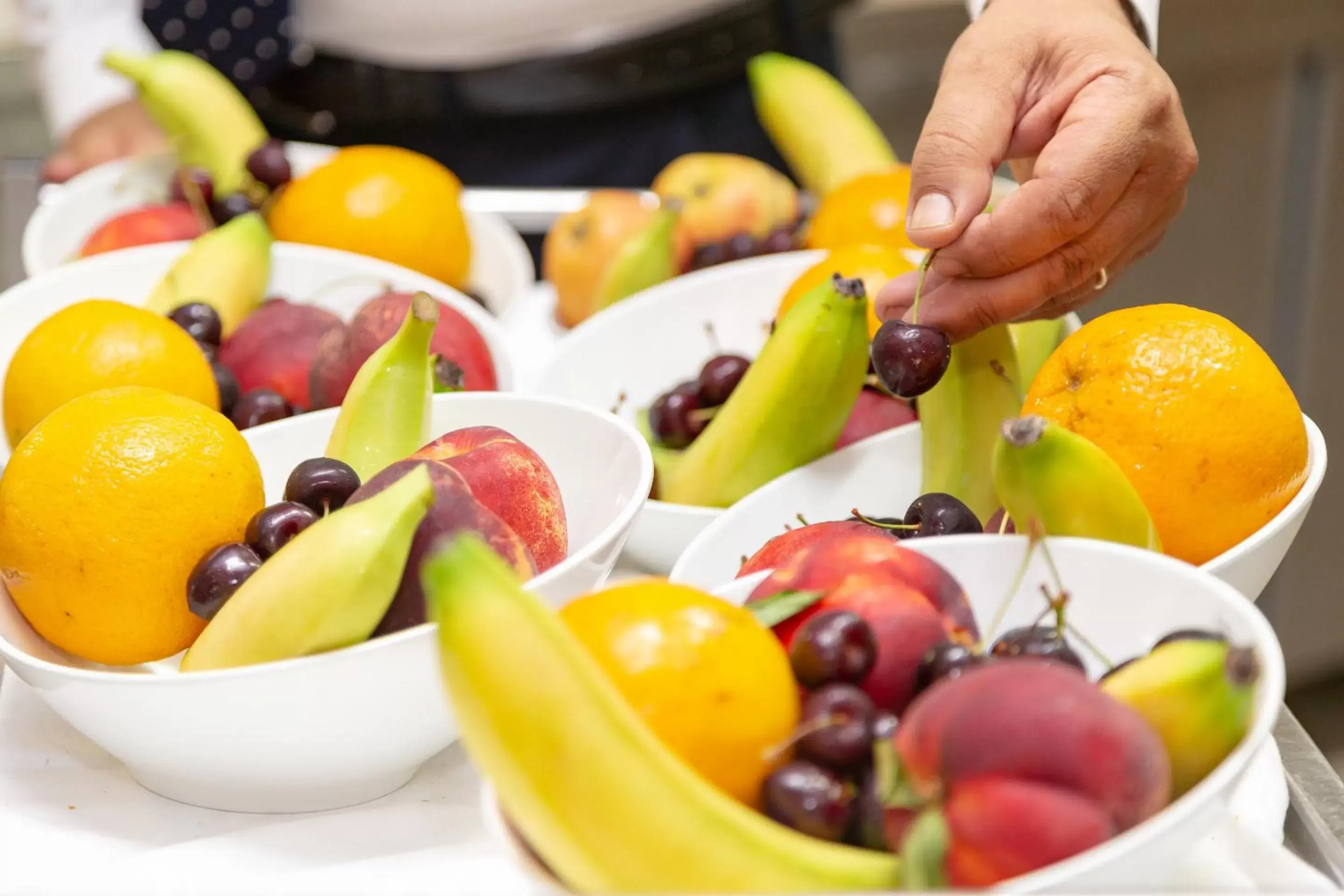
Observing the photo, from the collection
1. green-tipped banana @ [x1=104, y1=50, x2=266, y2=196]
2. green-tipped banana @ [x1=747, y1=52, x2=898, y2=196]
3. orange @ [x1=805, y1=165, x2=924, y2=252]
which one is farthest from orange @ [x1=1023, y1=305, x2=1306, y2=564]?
green-tipped banana @ [x1=104, y1=50, x2=266, y2=196]

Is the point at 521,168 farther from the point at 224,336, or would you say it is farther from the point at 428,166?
the point at 224,336

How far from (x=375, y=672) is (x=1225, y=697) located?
0.29 meters

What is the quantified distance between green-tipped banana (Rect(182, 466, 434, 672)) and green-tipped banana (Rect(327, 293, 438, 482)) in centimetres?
12

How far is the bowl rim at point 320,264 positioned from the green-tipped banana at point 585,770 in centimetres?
47

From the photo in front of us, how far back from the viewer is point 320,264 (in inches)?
36.9

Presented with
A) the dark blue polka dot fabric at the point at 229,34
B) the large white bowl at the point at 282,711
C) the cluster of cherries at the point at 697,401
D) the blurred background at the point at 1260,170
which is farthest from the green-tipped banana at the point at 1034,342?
the blurred background at the point at 1260,170

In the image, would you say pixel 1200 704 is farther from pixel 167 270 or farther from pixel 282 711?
pixel 167 270

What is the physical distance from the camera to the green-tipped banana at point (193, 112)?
3.64 ft

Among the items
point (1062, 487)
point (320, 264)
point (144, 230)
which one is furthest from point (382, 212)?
point (1062, 487)

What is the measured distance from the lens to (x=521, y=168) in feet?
4.48

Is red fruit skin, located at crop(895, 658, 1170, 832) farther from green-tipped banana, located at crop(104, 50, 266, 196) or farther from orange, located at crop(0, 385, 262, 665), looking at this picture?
green-tipped banana, located at crop(104, 50, 266, 196)

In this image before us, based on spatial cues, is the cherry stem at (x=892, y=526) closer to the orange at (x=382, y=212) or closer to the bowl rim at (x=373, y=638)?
the bowl rim at (x=373, y=638)

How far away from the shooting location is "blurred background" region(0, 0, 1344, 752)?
1.96 meters

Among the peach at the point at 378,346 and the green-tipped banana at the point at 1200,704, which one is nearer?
the green-tipped banana at the point at 1200,704
